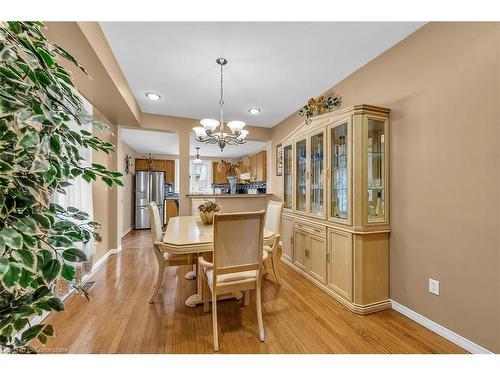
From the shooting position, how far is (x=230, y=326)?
1.82 m

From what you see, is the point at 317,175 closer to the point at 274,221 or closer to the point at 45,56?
the point at 274,221

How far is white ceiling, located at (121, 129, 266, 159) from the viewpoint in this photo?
16.2 feet

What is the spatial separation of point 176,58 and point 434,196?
2.69 meters

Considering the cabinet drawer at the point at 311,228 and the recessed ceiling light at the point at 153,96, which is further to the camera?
the recessed ceiling light at the point at 153,96

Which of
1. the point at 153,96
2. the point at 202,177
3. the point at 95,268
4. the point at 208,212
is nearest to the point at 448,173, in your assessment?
the point at 208,212

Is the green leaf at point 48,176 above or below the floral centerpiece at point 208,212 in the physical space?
above

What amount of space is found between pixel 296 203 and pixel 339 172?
35.5 inches

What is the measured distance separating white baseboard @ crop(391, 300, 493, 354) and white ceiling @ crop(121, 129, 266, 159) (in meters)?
4.20

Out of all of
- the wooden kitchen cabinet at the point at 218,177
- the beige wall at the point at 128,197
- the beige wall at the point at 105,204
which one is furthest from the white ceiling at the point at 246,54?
the wooden kitchen cabinet at the point at 218,177

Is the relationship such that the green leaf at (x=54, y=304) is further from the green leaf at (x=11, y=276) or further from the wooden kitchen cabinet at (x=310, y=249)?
the wooden kitchen cabinet at (x=310, y=249)

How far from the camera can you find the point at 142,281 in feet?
8.77

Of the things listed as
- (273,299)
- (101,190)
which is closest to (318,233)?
(273,299)

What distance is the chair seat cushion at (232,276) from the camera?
1.68 m
